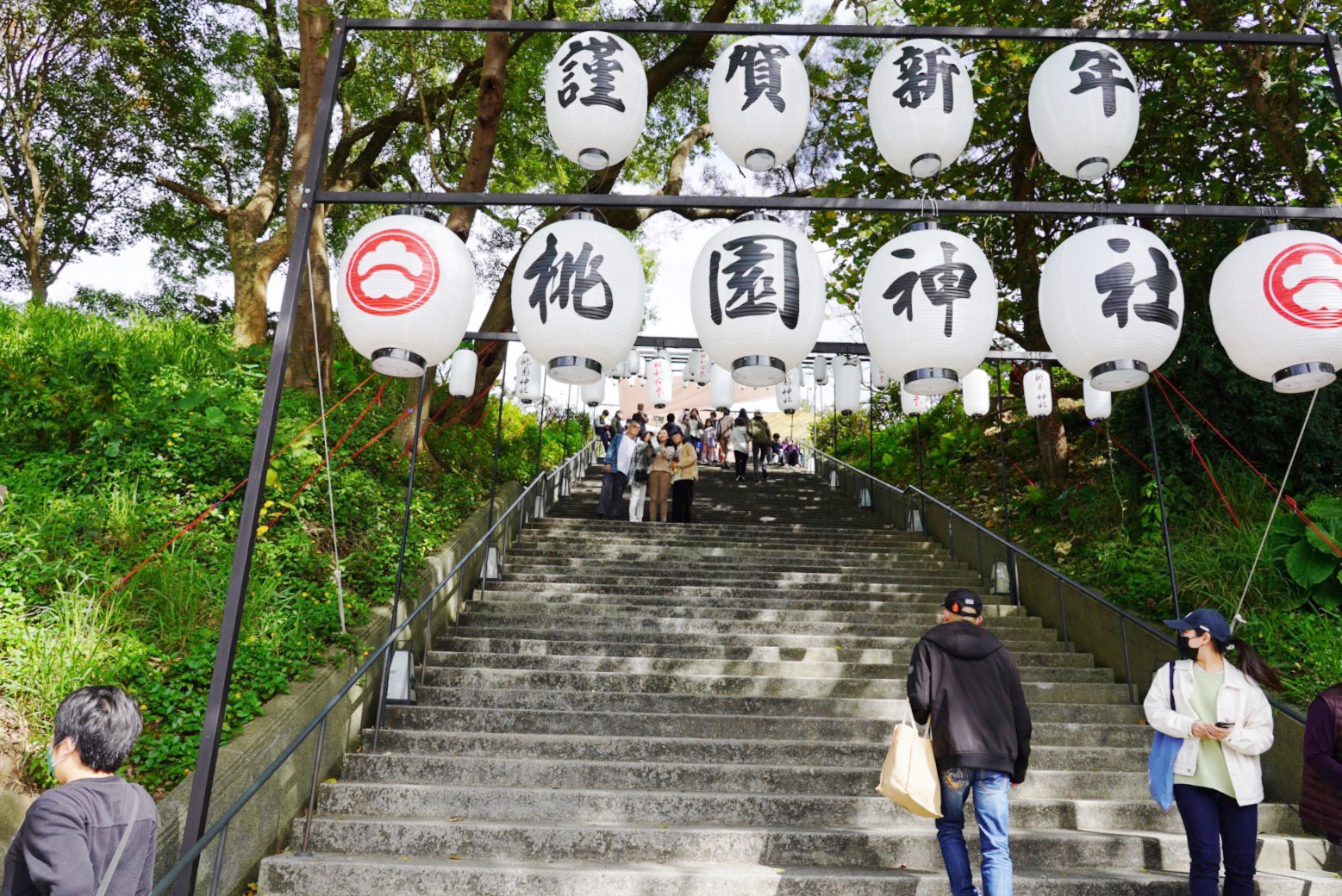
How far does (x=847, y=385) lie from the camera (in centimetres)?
1017

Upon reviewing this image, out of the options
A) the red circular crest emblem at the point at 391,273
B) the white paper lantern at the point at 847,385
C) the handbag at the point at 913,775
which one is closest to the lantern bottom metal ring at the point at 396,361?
the red circular crest emblem at the point at 391,273

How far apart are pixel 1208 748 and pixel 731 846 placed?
7.58 feet

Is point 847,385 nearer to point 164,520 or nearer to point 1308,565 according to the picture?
point 1308,565

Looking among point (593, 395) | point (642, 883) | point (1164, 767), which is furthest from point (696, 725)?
point (593, 395)

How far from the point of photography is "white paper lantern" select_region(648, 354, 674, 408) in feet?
48.6

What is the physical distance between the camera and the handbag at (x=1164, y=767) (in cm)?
340

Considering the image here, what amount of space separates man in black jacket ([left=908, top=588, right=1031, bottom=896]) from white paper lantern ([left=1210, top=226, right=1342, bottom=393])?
1825 millimetres

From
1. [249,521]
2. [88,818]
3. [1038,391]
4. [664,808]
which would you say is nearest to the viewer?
[88,818]

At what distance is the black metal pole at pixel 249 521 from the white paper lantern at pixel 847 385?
7284mm

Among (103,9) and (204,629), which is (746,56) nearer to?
(204,629)

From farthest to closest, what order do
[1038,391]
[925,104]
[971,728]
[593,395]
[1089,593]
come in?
[593,395] → [1038,391] → [1089,593] → [925,104] → [971,728]

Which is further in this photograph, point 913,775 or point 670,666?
point 670,666

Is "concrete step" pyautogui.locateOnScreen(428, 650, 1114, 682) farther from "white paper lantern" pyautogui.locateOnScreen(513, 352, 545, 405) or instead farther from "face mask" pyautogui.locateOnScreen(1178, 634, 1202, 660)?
"white paper lantern" pyautogui.locateOnScreen(513, 352, 545, 405)

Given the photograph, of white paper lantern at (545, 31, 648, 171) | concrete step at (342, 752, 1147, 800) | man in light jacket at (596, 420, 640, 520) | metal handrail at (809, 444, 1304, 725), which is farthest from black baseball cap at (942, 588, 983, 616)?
man in light jacket at (596, 420, 640, 520)
